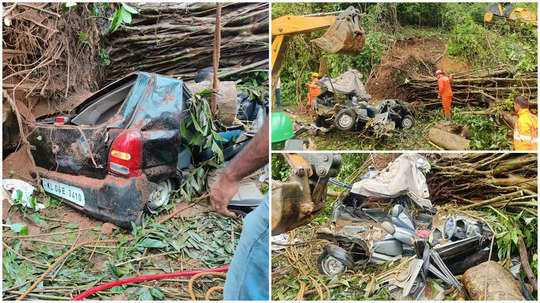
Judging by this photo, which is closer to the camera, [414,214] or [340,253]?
[340,253]

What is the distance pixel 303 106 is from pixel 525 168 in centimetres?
533

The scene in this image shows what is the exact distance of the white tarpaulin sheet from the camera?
3.29 metres

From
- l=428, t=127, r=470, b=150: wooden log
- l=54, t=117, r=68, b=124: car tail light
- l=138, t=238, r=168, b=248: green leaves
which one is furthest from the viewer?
l=428, t=127, r=470, b=150: wooden log

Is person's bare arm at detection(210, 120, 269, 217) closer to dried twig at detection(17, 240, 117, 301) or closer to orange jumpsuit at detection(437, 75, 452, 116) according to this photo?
dried twig at detection(17, 240, 117, 301)

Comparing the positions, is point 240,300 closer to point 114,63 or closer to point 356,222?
point 356,222

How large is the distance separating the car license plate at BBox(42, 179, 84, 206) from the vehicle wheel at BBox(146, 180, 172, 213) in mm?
554

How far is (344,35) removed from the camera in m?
A: 4.25

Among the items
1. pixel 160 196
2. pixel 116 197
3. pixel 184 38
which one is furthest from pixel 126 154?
pixel 184 38

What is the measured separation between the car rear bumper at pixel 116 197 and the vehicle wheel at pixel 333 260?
1.53m

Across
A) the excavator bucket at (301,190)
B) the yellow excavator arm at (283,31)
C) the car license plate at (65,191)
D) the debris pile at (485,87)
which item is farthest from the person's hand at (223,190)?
the debris pile at (485,87)

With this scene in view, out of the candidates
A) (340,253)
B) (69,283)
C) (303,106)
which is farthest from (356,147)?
(69,283)

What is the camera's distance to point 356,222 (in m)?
3.60

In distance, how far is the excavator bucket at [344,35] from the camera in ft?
14.0

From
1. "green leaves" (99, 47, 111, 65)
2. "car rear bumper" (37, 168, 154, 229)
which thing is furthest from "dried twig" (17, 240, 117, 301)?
"green leaves" (99, 47, 111, 65)
